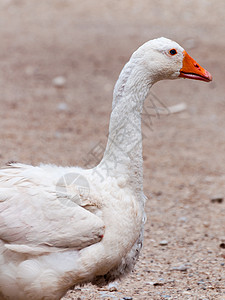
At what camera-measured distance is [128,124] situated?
323cm

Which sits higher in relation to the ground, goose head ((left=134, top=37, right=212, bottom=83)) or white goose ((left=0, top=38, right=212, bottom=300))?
goose head ((left=134, top=37, right=212, bottom=83))

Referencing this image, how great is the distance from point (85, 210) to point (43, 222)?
9.4 inches

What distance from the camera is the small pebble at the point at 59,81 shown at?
9722 millimetres

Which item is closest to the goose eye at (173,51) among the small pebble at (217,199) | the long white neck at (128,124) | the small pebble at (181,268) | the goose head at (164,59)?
Result: the goose head at (164,59)

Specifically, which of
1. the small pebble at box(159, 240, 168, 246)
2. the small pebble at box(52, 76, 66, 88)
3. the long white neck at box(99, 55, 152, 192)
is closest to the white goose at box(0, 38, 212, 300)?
the long white neck at box(99, 55, 152, 192)

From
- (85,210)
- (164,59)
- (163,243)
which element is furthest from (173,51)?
(163,243)

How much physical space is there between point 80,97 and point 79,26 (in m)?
4.06

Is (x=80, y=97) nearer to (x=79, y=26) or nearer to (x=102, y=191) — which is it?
(x=79, y=26)

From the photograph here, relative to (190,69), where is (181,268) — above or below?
below

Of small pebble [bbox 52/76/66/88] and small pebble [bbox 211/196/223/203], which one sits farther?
small pebble [bbox 52/76/66/88]

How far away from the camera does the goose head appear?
3230mm

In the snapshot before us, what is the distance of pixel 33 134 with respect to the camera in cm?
765

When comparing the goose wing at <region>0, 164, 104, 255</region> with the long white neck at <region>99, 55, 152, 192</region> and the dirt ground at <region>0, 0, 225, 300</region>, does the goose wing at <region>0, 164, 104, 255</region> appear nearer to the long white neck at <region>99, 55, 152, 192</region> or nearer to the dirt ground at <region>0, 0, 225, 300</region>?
the long white neck at <region>99, 55, 152, 192</region>

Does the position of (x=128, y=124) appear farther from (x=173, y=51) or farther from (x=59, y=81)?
(x=59, y=81)
